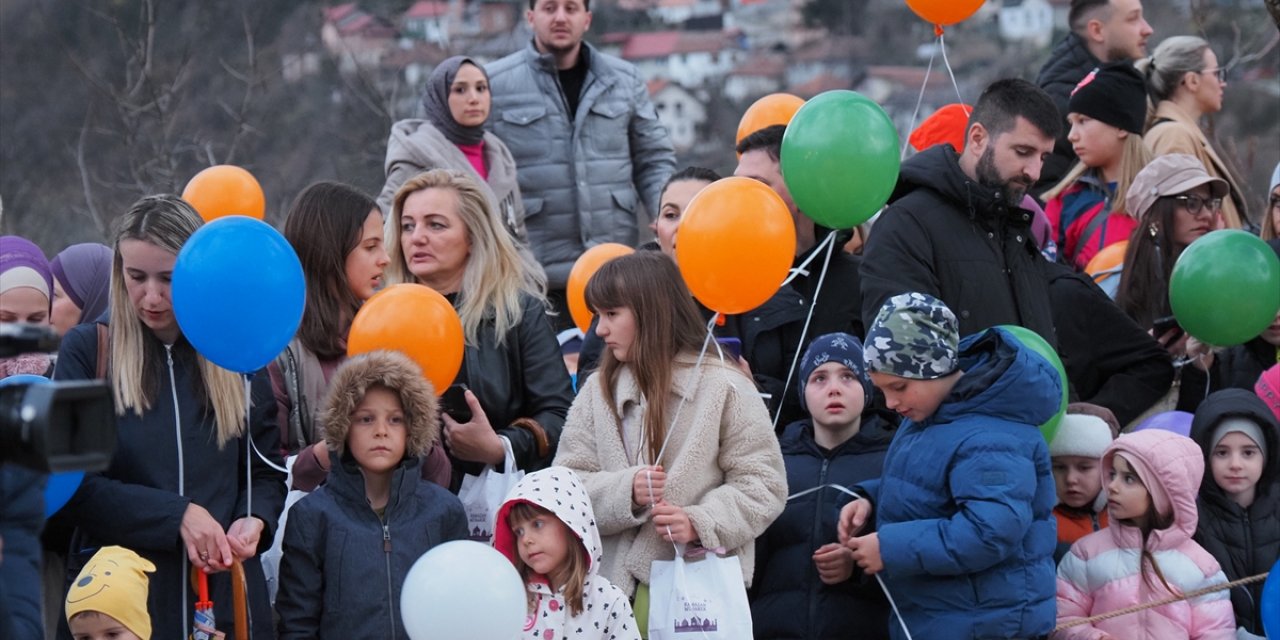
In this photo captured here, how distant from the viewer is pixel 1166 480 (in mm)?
5523

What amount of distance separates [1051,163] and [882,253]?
9.28 feet

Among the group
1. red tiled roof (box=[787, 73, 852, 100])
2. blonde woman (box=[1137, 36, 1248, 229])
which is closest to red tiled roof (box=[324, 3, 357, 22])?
red tiled roof (box=[787, 73, 852, 100])

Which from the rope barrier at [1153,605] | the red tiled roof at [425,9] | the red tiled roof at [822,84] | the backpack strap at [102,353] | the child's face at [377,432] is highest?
the red tiled roof at [822,84]

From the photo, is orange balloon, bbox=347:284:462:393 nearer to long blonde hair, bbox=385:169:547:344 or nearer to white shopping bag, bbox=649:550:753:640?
long blonde hair, bbox=385:169:547:344

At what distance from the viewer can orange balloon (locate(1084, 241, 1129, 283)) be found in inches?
293

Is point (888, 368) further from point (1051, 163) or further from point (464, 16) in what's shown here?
point (464, 16)

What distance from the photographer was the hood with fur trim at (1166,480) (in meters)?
5.54

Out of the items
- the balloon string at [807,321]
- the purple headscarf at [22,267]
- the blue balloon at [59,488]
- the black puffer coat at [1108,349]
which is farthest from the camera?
the black puffer coat at [1108,349]

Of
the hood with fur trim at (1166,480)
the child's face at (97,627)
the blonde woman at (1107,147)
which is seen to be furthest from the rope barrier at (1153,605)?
the child's face at (97,627)

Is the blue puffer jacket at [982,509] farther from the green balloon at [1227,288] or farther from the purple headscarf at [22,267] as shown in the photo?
the purple headscarf at [22,267]

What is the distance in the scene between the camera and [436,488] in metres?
5.12

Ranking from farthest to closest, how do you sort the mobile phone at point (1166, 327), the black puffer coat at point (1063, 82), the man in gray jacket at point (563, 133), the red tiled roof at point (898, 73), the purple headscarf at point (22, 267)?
1. the red tiled roof at point (898, 73)
2. the black puffer coat at point (1063, 82)
3. the man in gray jacket at point (563, 133)
4. the mobile phone at point (1166, 327)
5. the purple headscarf at point (22, 267)

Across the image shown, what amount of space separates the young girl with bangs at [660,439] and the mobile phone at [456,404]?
38 centimetres

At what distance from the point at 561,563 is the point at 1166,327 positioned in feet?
10.3
